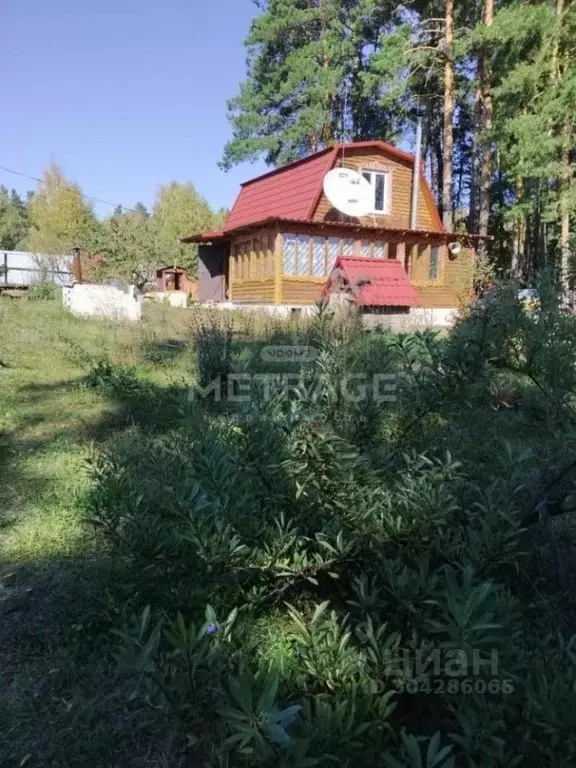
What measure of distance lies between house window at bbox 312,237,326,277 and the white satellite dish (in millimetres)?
1300

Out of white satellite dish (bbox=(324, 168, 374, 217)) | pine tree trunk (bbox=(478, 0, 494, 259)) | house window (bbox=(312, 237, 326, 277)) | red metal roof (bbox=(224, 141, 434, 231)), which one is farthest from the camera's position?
pine tree trunk (bbox=(478, 0, 494, 259))

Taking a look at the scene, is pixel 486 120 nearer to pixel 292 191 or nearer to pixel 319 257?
pixel 292 191

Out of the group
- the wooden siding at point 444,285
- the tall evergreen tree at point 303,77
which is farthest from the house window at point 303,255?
the tall evergreen tree at point 303,77

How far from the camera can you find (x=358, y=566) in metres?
1.50

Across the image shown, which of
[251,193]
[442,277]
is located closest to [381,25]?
[251,193]

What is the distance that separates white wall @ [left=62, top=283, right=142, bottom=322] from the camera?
35.2 ft

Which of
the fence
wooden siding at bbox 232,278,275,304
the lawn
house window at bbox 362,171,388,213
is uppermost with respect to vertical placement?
house window at bbox 362,171,388,213

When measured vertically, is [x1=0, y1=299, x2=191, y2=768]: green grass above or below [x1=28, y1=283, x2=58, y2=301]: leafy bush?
below

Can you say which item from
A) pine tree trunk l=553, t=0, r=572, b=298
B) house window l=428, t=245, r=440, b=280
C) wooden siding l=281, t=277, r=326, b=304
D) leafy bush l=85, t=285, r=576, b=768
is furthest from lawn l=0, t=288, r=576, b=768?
house window l=428, t=245, r=440, b=280

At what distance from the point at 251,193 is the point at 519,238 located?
36.6 ft

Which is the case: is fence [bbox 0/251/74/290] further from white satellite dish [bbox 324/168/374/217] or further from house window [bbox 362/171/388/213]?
house window [bbox 362/171/388/213]

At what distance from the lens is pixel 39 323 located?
9.53 metres

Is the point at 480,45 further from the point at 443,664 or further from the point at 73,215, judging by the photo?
the point at 73,215

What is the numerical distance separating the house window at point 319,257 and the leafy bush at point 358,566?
15.3 metres
